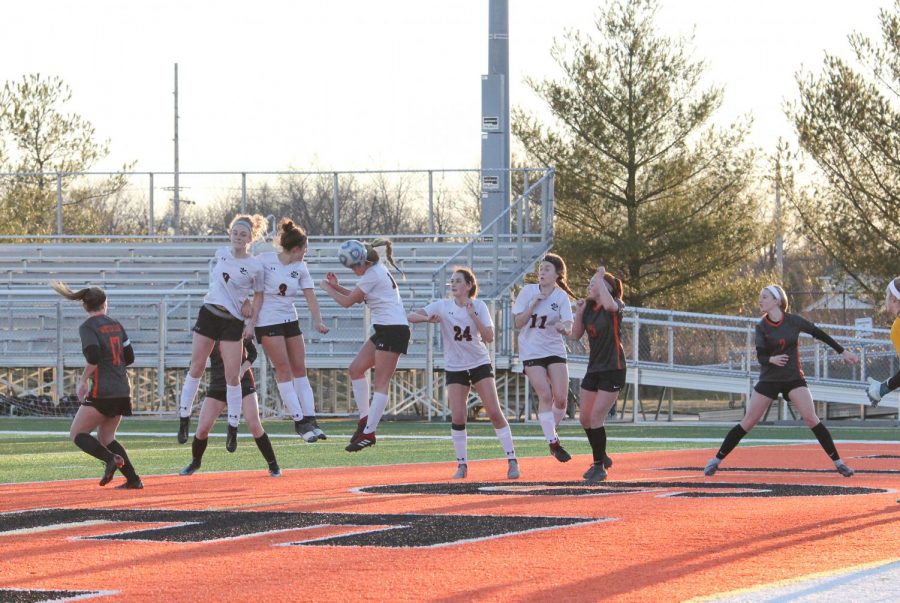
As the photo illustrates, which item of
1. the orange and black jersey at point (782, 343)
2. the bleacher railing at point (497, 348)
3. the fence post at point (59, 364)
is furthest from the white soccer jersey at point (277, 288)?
the fence post at point (59, 364)

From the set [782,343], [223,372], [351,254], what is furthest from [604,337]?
[223,372]

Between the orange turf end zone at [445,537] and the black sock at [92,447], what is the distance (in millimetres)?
281

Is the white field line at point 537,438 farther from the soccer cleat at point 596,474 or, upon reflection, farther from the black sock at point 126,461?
the black sock at point 126,461

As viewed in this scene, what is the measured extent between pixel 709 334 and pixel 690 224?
12.6 m

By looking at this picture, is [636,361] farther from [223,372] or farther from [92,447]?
[92,447]

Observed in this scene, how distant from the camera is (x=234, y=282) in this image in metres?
11.9

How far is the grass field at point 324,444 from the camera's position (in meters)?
14.3

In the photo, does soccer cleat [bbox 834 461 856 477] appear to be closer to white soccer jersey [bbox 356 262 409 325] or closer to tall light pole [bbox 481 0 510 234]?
white soccer jersey [bbox 356 262 409 325]

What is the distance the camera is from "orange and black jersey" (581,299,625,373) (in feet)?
39.9

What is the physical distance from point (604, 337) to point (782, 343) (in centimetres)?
138

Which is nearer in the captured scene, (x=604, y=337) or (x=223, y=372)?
(x=604, y=337)

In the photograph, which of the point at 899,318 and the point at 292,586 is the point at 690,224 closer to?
the point at 899,318

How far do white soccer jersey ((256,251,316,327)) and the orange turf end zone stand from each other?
1292 millimetres

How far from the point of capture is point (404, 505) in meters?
9.60
